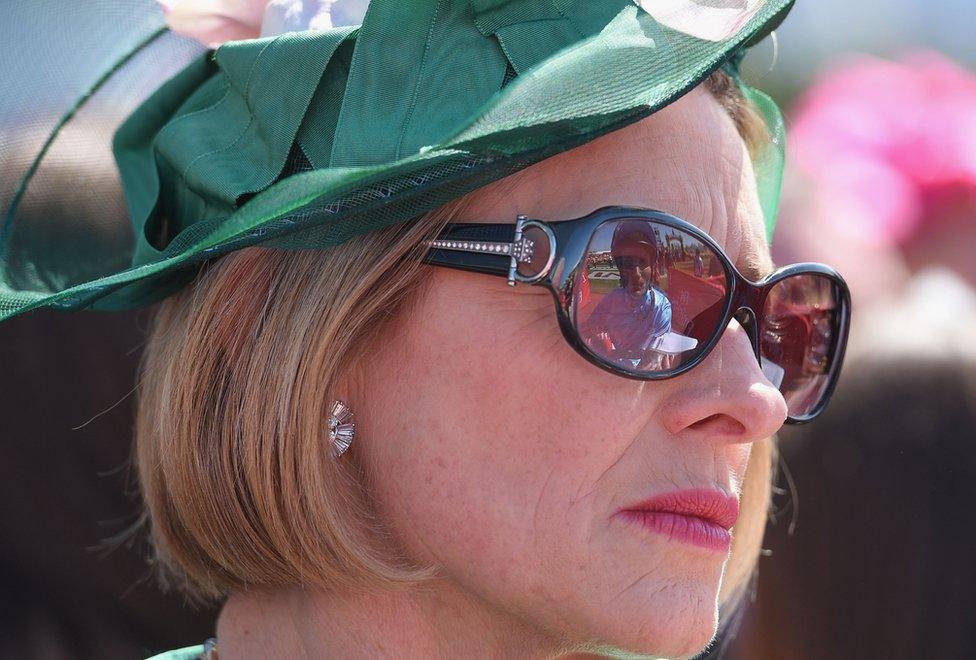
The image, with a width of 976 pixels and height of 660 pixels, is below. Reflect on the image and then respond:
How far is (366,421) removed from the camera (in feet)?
5.41

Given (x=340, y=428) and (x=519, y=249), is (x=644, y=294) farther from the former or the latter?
(x=340, y=428)

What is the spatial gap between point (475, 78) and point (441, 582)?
2.55 ft

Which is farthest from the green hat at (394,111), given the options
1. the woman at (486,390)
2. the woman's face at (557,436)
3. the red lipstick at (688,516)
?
the red lipstick at (688,516)

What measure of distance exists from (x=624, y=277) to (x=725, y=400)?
0.25 m

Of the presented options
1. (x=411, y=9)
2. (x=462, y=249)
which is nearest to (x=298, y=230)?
(x=462, y=249)

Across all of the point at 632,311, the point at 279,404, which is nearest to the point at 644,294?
the point at 632,311

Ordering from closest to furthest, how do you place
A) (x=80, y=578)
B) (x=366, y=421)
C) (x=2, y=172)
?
(x=366, y=421) → (x=2, y=172) → (x=80, y=578)

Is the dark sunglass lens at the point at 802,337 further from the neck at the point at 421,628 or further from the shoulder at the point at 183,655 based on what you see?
the shoulder at the point at 183,655

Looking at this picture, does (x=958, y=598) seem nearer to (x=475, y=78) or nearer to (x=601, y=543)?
(x=601, y=543)

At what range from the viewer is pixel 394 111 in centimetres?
154

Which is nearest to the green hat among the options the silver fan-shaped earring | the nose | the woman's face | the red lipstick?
the woman's face

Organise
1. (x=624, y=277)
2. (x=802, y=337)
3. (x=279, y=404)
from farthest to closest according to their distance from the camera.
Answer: (x=802, y=337) < (x=279, y=404) < (x=624, y=277)

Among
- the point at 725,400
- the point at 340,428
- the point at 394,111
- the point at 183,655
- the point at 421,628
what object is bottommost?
the point at 183,655

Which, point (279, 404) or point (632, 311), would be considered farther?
point (279, 404)
